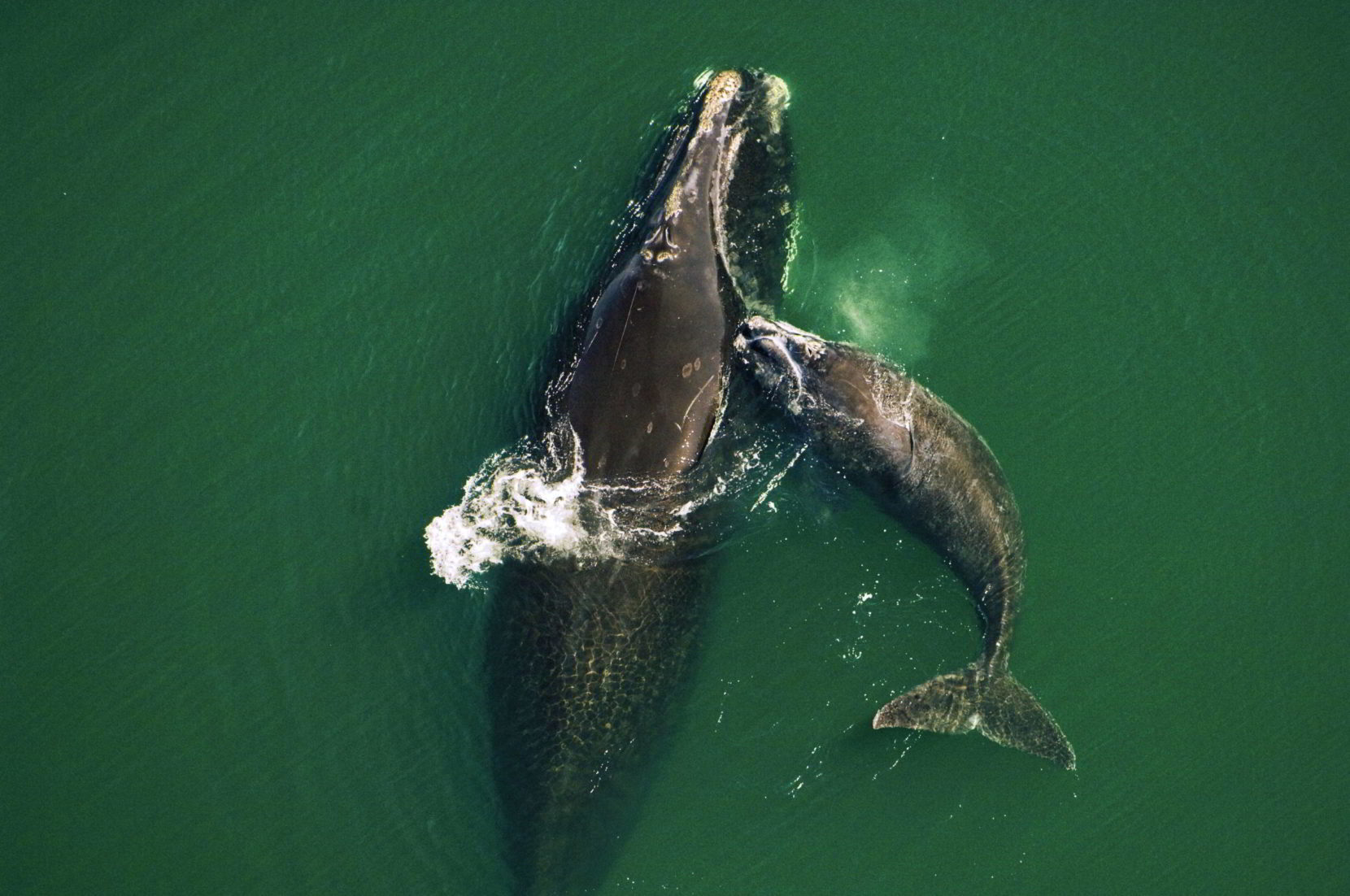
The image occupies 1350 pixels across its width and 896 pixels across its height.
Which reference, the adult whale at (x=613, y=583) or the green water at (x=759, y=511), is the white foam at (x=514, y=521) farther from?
the green water at (x=759, y=511)

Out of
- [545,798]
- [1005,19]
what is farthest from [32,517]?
[1005,19]

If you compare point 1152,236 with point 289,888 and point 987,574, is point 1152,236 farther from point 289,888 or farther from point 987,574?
point 289,888

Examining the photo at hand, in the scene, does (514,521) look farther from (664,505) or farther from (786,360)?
(786,360)

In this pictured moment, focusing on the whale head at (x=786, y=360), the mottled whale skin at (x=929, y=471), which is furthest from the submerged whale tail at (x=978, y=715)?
the whale head at (x=786, y=360)

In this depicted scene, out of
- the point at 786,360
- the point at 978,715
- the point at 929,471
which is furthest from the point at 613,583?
the point at 978,715

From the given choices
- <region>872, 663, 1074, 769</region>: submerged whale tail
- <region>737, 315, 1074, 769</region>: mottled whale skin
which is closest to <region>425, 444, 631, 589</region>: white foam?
<region>737, 315, 1074, 769</region>: mottled whale skin

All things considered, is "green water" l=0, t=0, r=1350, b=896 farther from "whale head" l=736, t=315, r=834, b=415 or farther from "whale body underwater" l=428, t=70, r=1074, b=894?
"whale head" l=736, t=315, r=834, b=415
